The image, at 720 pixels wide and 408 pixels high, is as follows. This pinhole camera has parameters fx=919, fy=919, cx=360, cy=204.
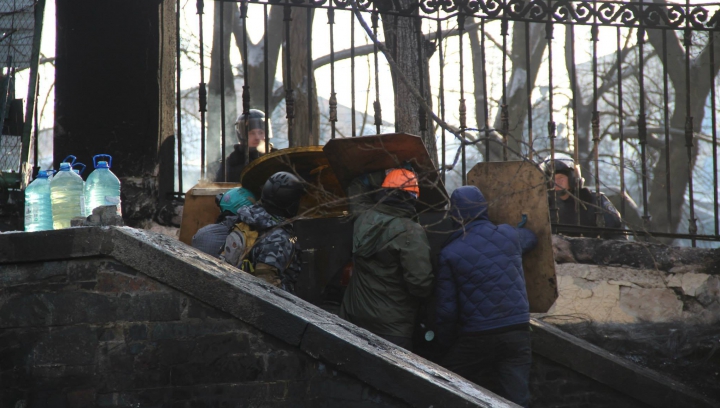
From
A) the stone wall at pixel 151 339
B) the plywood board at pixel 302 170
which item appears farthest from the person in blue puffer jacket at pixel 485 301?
the stone wall at pixel 151 339

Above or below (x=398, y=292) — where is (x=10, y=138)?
above

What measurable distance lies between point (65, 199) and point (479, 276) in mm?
2610

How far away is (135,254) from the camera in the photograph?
15.6 feet

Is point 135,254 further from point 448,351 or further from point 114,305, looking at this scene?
point 448,351

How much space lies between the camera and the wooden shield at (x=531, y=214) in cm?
635

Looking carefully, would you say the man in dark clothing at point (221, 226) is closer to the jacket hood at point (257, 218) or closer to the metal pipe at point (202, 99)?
the jacket hood at point (257, 218)

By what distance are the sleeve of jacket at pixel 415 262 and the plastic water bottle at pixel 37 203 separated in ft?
7.08

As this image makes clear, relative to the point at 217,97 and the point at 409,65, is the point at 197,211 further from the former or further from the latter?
the point at 217,97

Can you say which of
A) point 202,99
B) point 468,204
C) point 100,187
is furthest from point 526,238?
point 100,187

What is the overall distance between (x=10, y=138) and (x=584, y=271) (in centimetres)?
445

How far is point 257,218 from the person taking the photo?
5871mm

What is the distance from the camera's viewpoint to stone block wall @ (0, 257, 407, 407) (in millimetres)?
4680

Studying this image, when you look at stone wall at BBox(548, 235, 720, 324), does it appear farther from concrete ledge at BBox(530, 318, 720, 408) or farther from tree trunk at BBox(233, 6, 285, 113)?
tree trunk at BBox(233, 6, 285, 113)

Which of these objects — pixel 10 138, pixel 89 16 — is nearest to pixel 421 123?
pixel 89 16
